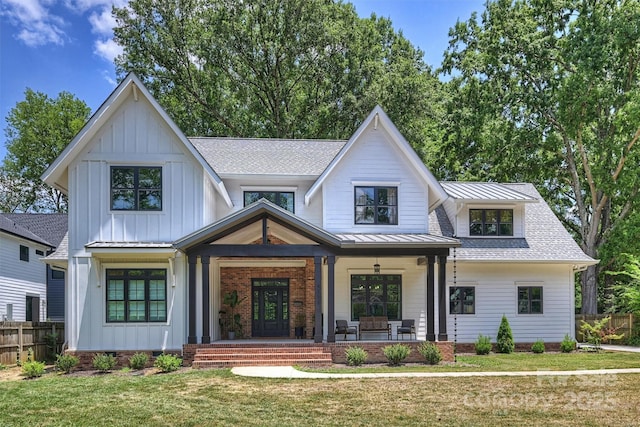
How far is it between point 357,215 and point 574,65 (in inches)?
605

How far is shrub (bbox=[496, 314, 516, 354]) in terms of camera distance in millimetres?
19047

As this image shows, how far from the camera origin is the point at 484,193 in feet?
68.7

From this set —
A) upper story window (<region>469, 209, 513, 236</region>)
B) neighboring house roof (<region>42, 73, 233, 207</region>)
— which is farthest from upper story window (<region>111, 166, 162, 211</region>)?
upper story window (<region>469, 209, 513, 236</region>)

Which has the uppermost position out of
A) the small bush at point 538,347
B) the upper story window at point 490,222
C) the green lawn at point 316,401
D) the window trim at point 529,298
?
the upper story window at point 490,222

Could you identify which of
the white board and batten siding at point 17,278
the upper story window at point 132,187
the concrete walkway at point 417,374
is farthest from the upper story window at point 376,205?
the white board and batten siding at point 17,278

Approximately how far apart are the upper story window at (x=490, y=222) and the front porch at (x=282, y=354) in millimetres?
5760

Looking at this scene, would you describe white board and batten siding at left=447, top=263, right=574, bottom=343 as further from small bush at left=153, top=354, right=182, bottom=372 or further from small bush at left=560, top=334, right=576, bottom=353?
small bush at left=153, top=354, right=182, bottom=372

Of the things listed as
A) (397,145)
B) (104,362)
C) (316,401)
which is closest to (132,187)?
(104,362)

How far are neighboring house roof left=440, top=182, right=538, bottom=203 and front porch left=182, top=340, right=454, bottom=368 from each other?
604cm

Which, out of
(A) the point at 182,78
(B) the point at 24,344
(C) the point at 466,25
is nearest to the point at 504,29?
(C) the point at 466,25

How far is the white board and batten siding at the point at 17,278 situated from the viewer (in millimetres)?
24547

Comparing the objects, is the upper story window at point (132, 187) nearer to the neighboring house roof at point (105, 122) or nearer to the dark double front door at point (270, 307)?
the neighboring house roof at point (105, 122)

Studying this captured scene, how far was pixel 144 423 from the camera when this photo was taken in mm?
8852

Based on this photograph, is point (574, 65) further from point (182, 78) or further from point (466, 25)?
point (182, 78)
